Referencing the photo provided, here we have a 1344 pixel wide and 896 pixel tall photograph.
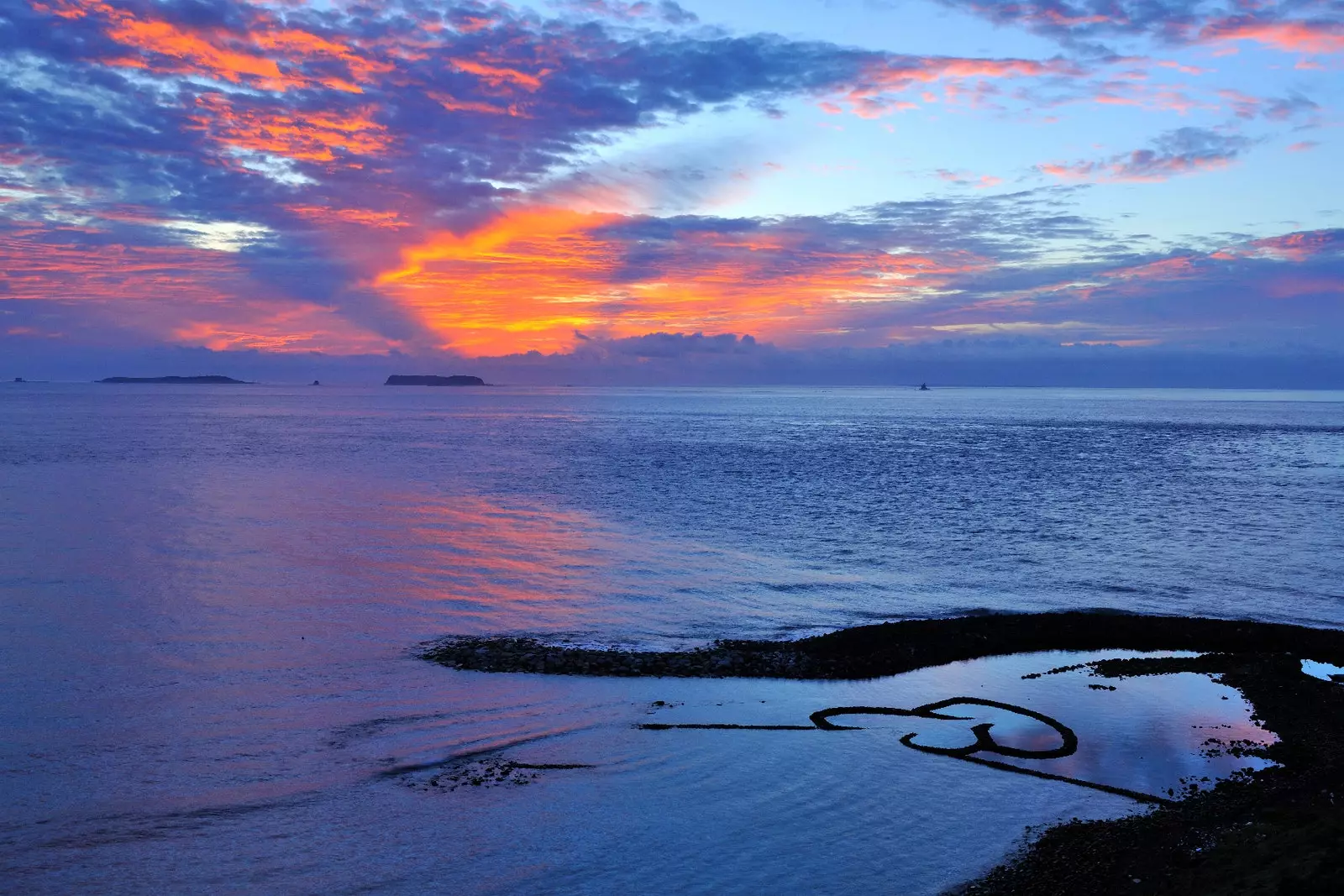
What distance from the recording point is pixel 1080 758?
17703mm

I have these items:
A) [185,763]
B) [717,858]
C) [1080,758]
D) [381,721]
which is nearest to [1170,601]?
[1080,758]

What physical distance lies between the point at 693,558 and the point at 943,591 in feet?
34.6

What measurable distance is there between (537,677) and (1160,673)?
623 inches

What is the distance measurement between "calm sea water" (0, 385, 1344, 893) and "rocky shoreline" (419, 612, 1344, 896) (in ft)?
3.10

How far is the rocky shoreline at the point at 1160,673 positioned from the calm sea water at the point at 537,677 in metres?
0.94

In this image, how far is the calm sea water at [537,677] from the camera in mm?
14219

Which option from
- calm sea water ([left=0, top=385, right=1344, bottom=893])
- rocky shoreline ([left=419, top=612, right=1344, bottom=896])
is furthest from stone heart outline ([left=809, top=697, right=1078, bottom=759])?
rocky shoreline ([left=419, top=612, right=1344, bottom=896])

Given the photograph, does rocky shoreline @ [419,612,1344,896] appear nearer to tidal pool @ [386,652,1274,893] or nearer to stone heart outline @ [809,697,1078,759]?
tidal pool @ [386,652,1274,893]

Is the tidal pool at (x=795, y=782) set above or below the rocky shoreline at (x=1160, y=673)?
below

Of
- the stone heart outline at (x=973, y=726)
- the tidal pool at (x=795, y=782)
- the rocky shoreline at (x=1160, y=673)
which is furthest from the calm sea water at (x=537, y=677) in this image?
the rocky shoreline at (x=1160, y=673)

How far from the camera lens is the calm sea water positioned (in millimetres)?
14219

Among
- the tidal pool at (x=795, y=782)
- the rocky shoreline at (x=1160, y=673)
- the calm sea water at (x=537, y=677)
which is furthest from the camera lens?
A: the calm sea water at (x=537, y=677)

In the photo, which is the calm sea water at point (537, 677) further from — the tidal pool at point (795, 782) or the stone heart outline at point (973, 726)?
the stone heart outline at point (973, 726)

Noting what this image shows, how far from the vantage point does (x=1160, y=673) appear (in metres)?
23.3
